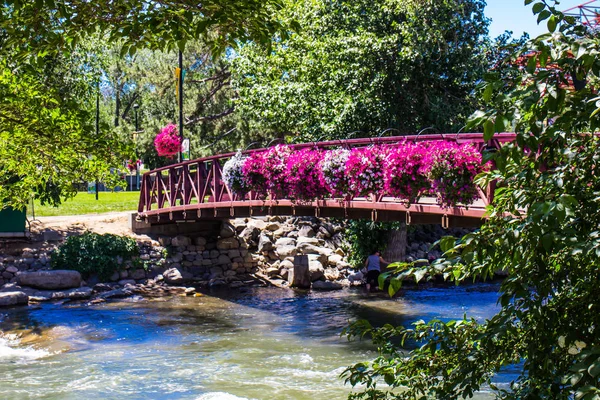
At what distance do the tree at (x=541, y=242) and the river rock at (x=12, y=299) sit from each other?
17.2 m

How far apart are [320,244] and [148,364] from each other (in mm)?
13080

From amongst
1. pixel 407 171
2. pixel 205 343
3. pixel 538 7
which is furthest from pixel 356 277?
pixel 538 7

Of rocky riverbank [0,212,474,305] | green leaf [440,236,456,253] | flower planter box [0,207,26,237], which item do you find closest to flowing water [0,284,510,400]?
rocky riverbank [0,212,474,305]

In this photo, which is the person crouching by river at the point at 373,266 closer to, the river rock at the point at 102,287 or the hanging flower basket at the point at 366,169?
the hanging flower basket at the point at 366,169

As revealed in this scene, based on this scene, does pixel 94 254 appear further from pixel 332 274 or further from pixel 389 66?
pixel 389 66

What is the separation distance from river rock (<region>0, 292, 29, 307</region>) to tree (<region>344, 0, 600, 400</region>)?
56.3 feet

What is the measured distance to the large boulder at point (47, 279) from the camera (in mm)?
20797

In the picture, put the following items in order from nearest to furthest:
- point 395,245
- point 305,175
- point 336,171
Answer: point 336,171, point 305,175, point 395,245

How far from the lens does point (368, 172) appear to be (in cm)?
1348

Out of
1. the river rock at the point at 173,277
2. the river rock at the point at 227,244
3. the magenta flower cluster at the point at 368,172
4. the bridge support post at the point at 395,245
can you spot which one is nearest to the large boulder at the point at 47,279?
the river rock at the point at 173,277

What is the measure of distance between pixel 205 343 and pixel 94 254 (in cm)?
824

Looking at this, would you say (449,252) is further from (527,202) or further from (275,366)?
(275,366)

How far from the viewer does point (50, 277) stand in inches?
822

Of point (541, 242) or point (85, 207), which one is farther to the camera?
point (85, 207)
